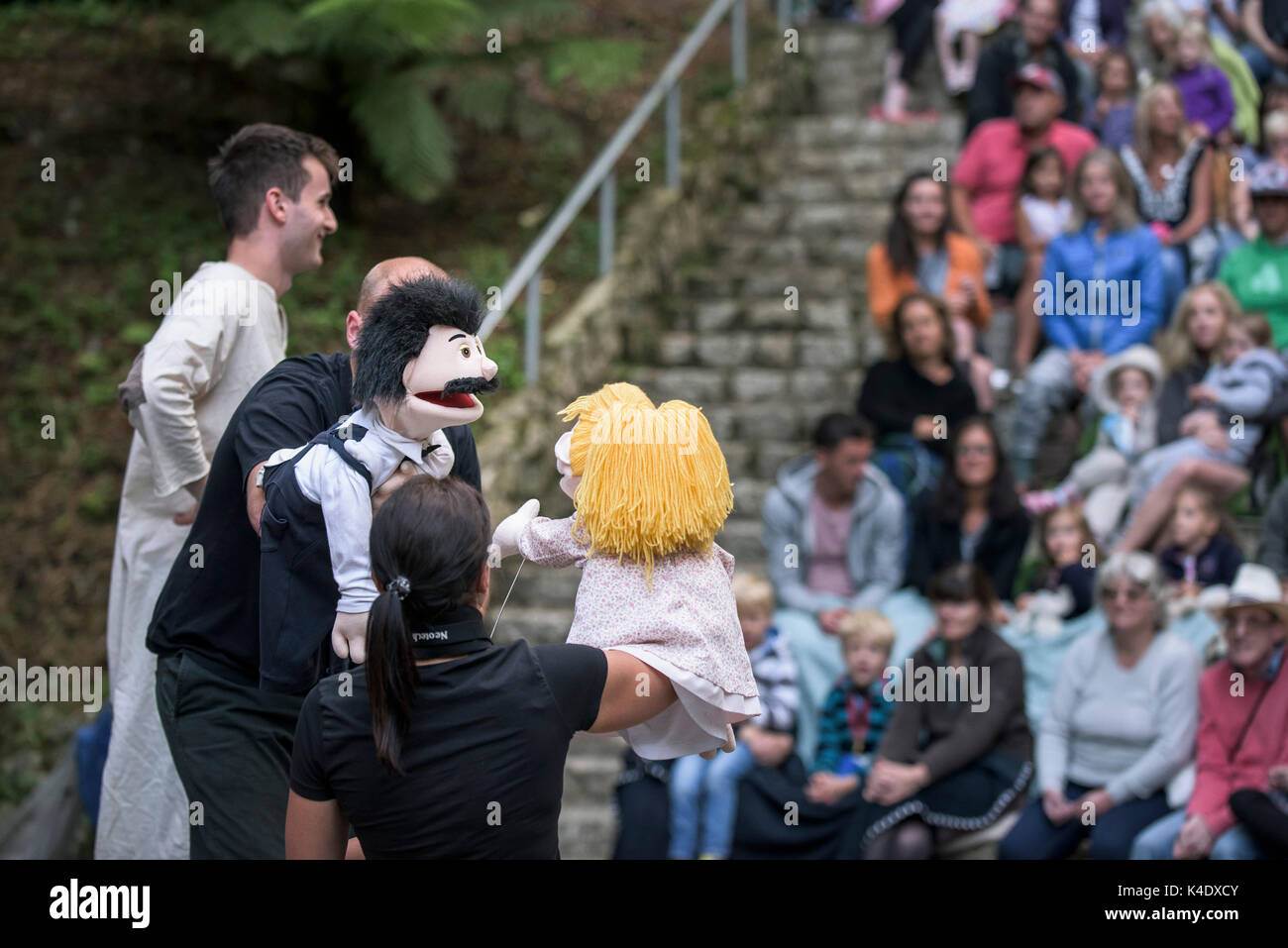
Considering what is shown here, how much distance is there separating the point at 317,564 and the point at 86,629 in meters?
4.15

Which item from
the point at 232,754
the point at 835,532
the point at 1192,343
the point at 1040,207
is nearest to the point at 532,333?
the point at 835,532

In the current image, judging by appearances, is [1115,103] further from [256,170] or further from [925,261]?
[256,170]

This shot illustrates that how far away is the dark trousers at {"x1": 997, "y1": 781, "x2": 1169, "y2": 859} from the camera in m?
4.97

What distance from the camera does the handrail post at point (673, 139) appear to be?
26.2 feet

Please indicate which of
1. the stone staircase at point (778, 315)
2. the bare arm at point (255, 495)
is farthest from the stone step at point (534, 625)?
the bare arm at point (255, 495)

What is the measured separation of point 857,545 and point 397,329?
364 centimetres

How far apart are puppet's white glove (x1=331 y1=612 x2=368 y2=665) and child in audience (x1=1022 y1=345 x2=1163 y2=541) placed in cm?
407

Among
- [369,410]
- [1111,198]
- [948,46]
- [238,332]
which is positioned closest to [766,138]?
[948,46]

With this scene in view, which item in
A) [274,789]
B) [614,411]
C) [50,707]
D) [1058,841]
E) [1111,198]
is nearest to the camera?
[614,411]

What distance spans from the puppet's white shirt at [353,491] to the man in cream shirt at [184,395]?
0.64 meters

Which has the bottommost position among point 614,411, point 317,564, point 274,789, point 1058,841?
point 1058,841

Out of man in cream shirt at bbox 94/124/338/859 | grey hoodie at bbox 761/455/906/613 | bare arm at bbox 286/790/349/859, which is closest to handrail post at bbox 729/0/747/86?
grey hoodie at bbox 761/455/906/613
